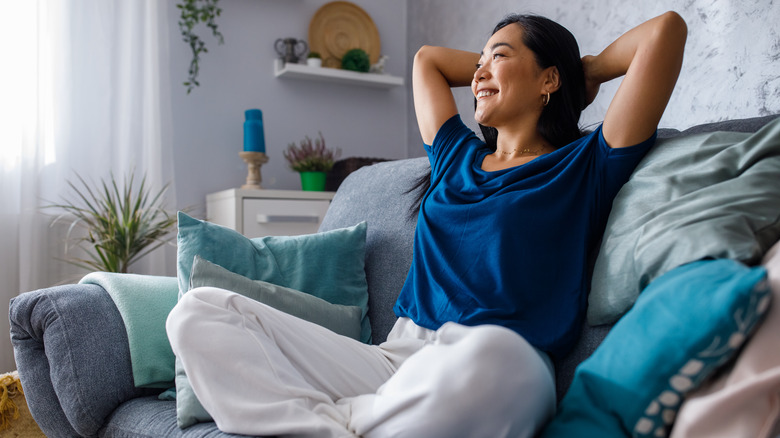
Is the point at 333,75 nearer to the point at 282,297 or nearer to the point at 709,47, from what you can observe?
the point at 709,47

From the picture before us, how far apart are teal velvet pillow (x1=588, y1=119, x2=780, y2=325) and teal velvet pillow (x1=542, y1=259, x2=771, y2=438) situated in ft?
0.42

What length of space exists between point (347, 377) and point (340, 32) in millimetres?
2693

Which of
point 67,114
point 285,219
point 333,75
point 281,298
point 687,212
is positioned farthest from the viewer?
point 333,75

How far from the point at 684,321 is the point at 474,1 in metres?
2.73

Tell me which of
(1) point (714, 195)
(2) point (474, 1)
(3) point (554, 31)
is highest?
(2) point (474, 1)

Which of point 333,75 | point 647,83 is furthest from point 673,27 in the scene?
point 333,75

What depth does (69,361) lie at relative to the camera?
Answer: 1.22 metres

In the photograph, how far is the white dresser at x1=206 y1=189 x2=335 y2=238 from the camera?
2.72m

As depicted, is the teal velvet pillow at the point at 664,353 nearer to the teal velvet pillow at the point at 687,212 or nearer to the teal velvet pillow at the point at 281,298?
the teal velvet pillow at the point at 687,212

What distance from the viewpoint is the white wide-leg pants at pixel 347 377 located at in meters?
0.77

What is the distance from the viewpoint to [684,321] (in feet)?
2.43

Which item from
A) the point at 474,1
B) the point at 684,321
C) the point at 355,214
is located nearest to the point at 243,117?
the point at 474,1

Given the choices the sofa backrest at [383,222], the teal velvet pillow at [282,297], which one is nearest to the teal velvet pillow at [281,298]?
the teal velvet pillow at [282,297]

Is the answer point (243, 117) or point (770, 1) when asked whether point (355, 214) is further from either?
point (243, 117)
